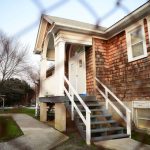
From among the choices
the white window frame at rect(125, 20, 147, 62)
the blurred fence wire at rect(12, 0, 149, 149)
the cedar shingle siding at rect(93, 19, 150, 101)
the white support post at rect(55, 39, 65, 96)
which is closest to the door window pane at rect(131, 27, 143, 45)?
the white window frame at rect(125, 20, 147, 62)

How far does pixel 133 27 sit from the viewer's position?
717 centimetres

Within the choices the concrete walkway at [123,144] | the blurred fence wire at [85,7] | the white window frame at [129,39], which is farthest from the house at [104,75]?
the blurred fence wire at [85,7]

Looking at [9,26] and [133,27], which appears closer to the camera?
[9,26]

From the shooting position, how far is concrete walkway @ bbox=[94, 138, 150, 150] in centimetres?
486

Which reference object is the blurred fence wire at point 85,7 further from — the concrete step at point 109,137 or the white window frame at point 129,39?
the white window frame at point 129,39

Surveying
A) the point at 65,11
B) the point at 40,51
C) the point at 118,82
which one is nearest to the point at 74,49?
the point at 40,51

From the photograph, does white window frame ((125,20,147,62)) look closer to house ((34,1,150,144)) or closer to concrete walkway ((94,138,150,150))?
house ((34,1,150,144))

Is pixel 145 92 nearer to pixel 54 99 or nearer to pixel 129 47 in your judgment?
pixel 129 47

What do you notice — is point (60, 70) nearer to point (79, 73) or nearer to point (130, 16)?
point (79, 73)

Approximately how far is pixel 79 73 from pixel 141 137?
4394 millimetres

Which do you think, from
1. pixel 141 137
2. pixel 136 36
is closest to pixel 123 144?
pixel 141 137

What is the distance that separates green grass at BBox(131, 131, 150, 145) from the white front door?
10.5 feet

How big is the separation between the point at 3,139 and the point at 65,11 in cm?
567

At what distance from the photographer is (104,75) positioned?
8492mm
